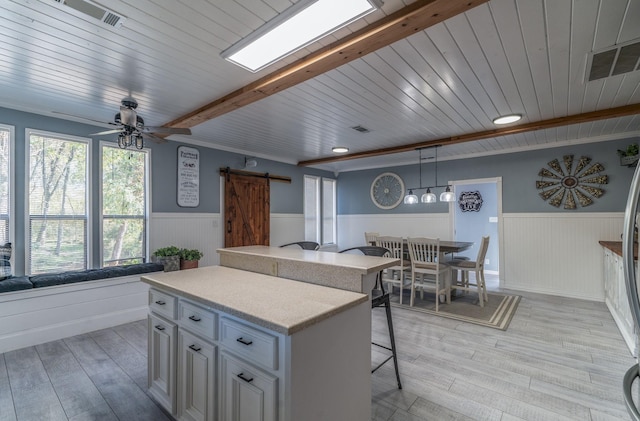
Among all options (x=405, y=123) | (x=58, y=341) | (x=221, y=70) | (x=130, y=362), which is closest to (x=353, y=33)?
(x=221, y=70)

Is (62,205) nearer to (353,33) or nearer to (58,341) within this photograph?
(58,341)

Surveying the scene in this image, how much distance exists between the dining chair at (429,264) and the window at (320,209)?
3.16m

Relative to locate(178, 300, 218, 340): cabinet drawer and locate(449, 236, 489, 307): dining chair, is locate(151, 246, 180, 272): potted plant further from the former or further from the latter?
locate(449, 236, 489, 307): dining chair

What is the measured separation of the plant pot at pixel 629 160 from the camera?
395 centimetres

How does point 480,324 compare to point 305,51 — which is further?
point 480,324

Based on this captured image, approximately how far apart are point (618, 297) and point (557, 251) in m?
1.48

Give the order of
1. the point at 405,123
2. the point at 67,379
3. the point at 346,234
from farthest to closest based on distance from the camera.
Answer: the point at 346,234 < the point at 405,123 < the point at 67,379

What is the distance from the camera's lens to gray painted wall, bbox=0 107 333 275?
3.23 meters

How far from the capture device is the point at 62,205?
139 inches

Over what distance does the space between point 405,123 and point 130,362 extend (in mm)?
3961

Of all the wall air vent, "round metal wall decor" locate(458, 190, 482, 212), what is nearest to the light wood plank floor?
the wall air vent

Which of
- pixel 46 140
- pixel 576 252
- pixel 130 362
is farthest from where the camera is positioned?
pixel 576 252

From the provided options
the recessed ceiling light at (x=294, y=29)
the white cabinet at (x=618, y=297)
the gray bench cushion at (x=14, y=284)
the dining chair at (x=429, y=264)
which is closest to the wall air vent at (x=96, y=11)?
the recessed ceiling light at (x=294, y=29)

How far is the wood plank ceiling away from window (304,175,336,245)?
9.57ft
